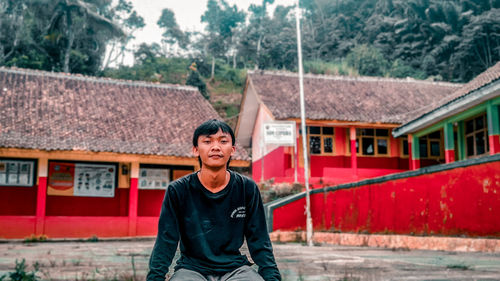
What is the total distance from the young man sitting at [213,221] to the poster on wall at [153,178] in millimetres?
14608

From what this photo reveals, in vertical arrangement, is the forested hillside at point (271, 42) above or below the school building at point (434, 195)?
above

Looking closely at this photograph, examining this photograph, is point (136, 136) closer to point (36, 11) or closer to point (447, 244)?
point (447, 244)

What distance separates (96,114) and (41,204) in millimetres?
3712

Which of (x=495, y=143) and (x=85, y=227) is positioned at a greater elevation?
(x=495, y=143)

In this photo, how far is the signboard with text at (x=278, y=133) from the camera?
16375 millimetres

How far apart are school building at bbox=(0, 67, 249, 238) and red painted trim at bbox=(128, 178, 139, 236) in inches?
1.2

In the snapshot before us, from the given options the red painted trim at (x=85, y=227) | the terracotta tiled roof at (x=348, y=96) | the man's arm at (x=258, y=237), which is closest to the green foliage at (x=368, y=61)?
the terracotta tiled roof at (x=348, y=96)

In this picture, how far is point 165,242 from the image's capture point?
240cm

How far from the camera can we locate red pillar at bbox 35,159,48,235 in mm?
14805

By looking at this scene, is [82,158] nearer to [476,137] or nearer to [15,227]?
[15,227]

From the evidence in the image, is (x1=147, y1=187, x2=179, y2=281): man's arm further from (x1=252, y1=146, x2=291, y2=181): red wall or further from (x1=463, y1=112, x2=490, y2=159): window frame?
(x1=252, y1=146, x2=291, y2=181): red wall

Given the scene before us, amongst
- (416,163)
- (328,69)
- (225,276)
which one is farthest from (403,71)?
(225,276)

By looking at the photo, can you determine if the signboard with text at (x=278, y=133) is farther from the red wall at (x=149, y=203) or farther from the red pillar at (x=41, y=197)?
the red pillar at (x=41, y=197)

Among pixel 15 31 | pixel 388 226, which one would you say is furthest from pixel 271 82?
pixel 15 31
